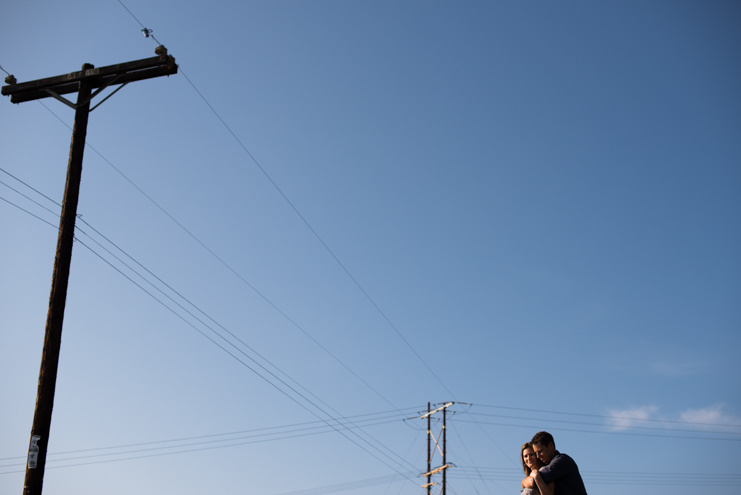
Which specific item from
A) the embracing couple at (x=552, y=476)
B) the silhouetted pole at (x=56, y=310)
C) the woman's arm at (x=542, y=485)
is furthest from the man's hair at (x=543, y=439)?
the silhouetted pole at (x=56, y=310)

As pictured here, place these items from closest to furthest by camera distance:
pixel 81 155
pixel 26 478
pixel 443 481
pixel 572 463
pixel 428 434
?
pixel 572 463 < pixel 26 478 < pixel 81 155 < pixel 443 481 < pixel 428 434

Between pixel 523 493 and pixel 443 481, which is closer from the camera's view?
pixel 523 493

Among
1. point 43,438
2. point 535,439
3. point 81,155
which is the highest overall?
point 81,155

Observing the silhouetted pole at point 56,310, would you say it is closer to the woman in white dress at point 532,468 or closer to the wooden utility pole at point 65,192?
the wooden utility pole at point 65,192

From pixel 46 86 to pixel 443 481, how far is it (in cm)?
3369

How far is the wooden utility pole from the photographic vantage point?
373 inches

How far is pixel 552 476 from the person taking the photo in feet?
19.1

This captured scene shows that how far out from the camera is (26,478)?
934cm

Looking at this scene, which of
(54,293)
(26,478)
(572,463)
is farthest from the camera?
(54,293)

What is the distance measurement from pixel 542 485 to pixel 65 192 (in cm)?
983

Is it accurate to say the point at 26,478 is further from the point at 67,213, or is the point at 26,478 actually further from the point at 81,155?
the point at 81,155

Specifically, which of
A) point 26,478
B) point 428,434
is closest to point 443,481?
point 428,434

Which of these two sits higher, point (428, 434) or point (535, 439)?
point (428, 434)

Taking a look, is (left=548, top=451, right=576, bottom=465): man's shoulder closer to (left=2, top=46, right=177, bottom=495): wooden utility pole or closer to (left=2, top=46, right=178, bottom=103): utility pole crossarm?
(left=2, top=46, right=177, bottom=495): wooden utility pole
